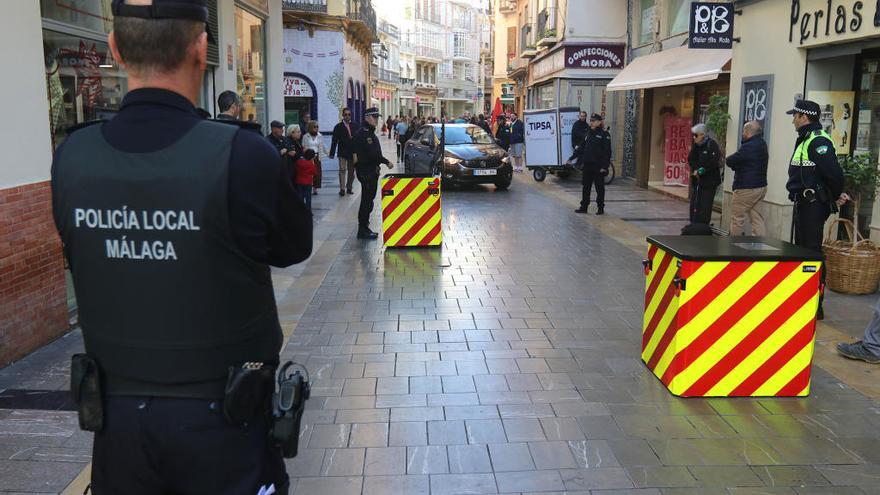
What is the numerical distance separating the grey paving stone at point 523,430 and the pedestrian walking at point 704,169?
7.28 meters

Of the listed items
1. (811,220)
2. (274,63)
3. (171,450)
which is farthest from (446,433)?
(274,63)

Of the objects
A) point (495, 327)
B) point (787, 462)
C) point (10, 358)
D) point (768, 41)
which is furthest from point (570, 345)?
point (768, 41)

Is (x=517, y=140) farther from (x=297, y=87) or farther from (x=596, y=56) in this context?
(x=297, y=87)

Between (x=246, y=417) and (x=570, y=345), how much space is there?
4459 millimetres

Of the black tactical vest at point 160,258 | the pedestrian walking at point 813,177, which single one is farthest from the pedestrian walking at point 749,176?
the black tactical vest at point 160,258

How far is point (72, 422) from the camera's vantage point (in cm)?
456

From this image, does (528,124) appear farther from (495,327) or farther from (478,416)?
(478,416)

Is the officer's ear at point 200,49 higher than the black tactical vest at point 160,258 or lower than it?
higher

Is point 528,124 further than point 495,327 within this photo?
Yes

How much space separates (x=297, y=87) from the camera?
2434 centimetres

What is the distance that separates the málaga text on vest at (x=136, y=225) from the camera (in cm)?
189

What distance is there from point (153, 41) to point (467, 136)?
17889 mm

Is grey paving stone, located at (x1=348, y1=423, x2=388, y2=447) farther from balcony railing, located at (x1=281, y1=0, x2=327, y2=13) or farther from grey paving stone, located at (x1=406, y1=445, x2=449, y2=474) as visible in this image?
balcony railing, located at (x1=281, y1=0, x2=327, y2=13)

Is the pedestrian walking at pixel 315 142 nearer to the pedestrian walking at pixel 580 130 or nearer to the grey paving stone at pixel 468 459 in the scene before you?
the pedestrian walking at pixel 580 130
